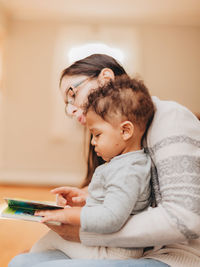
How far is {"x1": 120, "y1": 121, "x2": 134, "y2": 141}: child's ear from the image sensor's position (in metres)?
0.80

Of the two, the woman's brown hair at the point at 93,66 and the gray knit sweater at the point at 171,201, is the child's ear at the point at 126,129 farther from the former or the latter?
the woman's brown hair at the point at 93,66

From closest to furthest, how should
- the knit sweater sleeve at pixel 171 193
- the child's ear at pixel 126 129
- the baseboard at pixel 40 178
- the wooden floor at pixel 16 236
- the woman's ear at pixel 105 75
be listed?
the knit sweater sleeve at pixel 171 193
the child's ear at pixel 126 129
the woman's ear at pixel 105 75
the wooden floor at pixel 16 236
the baseboard at pixel 40 178

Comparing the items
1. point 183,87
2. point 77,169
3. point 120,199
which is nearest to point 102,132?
point 120,199

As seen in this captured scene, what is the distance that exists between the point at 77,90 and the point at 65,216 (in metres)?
0.51

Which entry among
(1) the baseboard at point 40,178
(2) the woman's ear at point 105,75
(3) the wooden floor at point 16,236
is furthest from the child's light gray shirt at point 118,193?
(1) the baseboard at point 40,178

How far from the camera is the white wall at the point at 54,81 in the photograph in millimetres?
3688

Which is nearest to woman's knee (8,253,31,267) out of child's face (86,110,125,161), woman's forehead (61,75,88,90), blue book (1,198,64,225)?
blue book (1,198,64,225)

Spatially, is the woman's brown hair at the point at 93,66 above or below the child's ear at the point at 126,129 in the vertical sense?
above

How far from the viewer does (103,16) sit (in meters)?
3.79

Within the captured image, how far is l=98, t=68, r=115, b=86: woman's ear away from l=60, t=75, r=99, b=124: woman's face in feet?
0.09

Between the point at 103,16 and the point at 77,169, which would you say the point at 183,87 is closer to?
the point at 103,16

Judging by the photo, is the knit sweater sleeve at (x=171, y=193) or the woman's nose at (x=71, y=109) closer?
the knit sweater sleeve at (x=171, y=193)

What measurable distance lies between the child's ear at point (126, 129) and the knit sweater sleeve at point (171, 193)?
0.22 feet

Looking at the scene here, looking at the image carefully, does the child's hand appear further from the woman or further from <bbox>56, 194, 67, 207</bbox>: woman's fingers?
the woman
